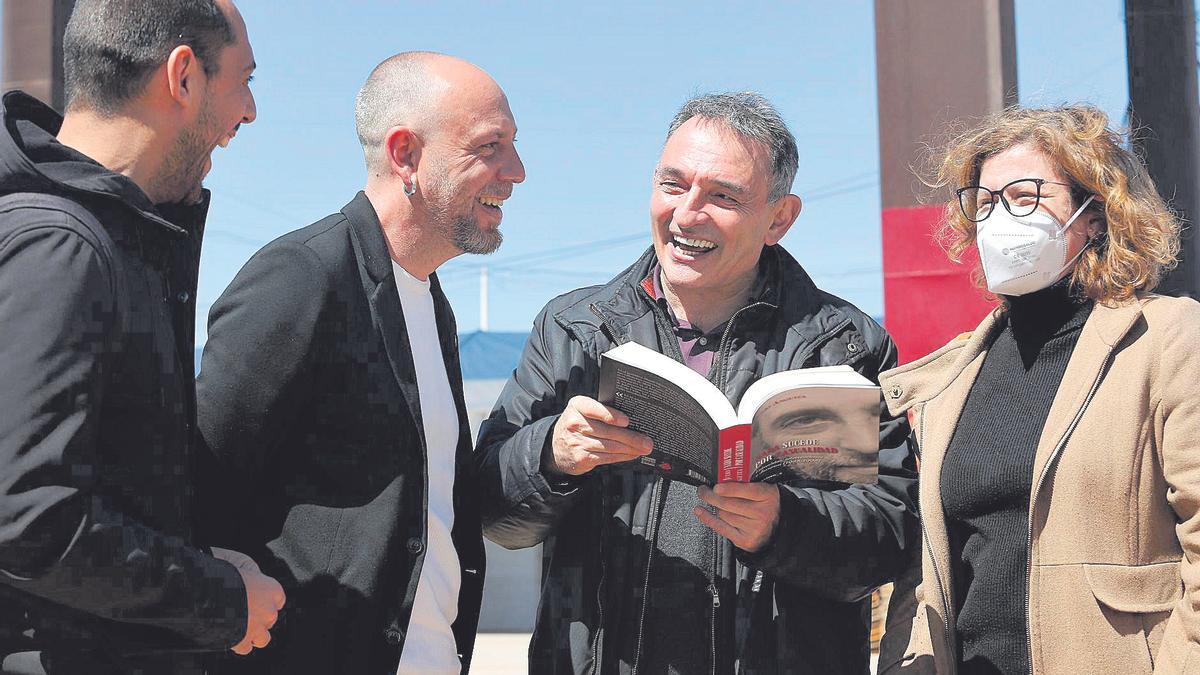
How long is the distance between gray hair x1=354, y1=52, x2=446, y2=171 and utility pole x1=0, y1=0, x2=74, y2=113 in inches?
85.7

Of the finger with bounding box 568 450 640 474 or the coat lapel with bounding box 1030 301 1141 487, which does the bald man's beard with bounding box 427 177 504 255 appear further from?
the coat lapel with bounding box 1030 301 1141 487

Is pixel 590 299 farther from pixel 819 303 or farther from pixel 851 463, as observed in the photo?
pixel 851 463

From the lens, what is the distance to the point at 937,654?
2596mm

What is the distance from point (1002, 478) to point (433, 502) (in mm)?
1257

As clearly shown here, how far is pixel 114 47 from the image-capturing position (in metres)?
1.88

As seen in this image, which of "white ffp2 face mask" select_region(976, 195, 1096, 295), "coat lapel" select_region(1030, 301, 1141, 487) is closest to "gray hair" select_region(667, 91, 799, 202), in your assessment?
"white ffp2 face mask" select_region(976, 195, 1096, 295)

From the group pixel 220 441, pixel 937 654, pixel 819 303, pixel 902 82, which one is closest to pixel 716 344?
pixel 819 303

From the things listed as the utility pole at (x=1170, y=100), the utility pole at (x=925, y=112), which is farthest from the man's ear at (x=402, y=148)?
the utility pole at (x=1170, y=100)

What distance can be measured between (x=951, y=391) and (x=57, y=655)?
2000 mm

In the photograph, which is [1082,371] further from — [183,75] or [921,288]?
[921,288]

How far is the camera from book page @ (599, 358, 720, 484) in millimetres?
2203

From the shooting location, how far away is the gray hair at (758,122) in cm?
300

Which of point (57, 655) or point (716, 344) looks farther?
point (716, 344)

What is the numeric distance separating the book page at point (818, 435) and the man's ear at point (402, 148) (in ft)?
3.34
